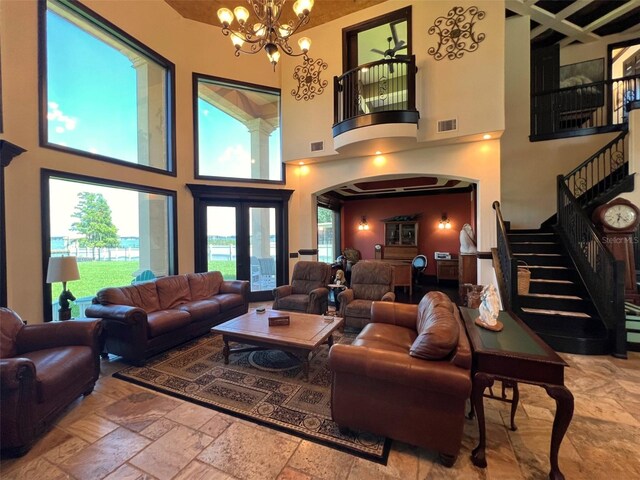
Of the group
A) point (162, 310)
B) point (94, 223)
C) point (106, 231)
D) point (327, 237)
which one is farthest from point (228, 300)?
point (327, 237)

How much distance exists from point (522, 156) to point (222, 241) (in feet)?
23.8

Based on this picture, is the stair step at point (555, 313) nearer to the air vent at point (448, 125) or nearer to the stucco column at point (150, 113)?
the air vent at point (448, 125)

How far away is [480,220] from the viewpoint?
4930 millimetres

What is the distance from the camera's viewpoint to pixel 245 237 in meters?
6.31

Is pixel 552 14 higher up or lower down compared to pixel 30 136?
higher up

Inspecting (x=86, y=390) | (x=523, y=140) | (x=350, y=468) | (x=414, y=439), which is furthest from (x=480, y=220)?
(x=86, y=390)

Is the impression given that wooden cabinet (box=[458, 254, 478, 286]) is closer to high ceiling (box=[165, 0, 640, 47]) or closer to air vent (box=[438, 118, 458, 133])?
air vent (box=[438, 118, 458, 133])

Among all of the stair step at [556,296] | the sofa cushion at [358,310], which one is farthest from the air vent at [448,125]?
the sofa cushion at [358,310]

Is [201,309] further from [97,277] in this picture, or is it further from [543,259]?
[543,259]

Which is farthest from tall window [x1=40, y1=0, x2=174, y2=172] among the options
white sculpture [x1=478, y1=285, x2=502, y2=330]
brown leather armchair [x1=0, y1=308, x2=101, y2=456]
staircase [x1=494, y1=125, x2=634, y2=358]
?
staircase [x1=494, y1=125, x2=634, y2=358]

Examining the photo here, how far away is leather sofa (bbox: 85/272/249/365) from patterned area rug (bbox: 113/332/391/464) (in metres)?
0.23

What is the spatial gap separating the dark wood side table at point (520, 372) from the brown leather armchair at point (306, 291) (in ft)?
8.96

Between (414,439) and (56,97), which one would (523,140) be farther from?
(56,97)

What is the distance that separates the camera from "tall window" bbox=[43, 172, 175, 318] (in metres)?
3.74
